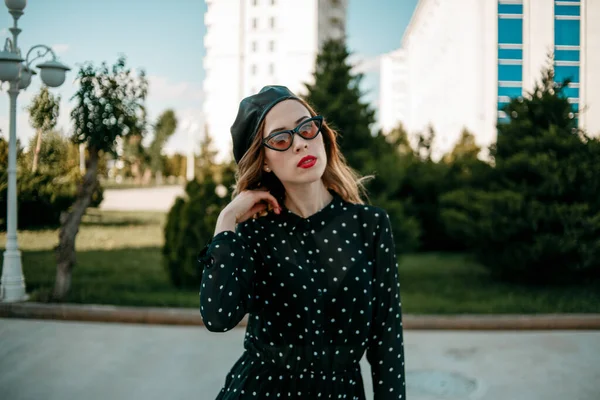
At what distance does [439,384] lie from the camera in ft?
15.5

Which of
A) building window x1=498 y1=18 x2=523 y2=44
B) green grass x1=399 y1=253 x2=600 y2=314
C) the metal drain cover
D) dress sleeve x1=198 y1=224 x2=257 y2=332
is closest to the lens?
dress sleeve x1=198 y1=224 x2=257 y2=332

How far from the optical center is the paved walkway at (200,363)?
462cm

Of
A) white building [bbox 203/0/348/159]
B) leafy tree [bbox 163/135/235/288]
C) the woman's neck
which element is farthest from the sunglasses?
white building [bbox 203/0/348/159]

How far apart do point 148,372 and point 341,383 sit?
12.3ft

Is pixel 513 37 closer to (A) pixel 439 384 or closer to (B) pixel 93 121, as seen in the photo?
(B) pixel 93 121

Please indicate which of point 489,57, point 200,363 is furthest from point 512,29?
point 489,57

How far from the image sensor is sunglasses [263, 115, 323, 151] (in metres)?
1.77

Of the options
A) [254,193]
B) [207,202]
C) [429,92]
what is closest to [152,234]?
[207,202]

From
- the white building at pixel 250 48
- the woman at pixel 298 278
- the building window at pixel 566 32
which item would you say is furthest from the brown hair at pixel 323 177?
the white building at pixel 250 48

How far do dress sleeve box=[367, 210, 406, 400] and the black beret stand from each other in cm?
52

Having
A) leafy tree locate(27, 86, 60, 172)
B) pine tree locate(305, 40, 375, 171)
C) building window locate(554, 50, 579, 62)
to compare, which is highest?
building window locate(554, 50, 579, 62)

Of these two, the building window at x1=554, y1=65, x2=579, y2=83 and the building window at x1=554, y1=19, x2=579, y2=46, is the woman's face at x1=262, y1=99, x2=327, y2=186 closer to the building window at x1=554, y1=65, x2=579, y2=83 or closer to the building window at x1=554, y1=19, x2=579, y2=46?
the building window at x1=554, y1=65, x2=579, y2=83

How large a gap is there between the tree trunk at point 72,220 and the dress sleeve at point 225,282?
19.7ft

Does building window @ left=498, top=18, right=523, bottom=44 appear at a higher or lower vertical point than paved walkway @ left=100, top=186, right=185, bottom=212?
higher
